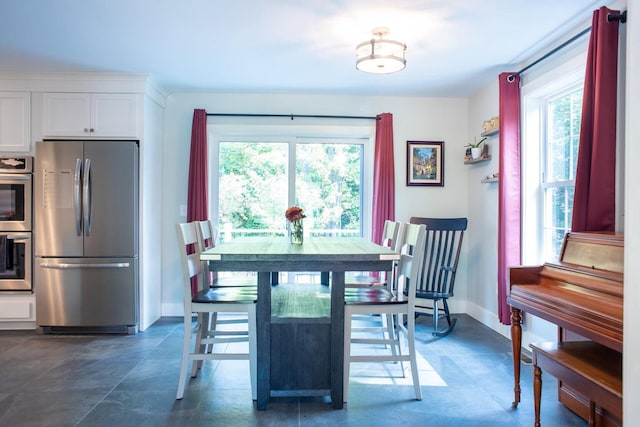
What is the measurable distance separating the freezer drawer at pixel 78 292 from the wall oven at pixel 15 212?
0.68 ft

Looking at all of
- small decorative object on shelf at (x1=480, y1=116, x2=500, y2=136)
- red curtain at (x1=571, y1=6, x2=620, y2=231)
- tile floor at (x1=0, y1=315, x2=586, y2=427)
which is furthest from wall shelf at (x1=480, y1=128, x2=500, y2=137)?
tile floor at (x1=0, y1=315, x2=586, y2=427)

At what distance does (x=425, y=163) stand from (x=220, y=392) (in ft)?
9.99

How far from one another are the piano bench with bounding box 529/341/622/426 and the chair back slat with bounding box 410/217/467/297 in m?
1.62

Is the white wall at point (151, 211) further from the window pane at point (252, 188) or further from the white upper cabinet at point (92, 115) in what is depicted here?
the window pane at point (252, 188)

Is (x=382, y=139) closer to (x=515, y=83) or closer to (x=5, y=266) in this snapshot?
(x=515, y=83)

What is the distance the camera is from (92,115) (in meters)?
3.64

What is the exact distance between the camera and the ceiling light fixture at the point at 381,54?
8.40 ft

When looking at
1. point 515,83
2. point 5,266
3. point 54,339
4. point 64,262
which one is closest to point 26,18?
point 64,262

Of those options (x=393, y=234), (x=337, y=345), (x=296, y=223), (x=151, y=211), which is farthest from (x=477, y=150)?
(x=151, y=211)

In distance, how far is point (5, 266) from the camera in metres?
3.55

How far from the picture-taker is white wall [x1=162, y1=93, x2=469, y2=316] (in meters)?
4.19

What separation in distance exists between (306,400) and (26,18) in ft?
9.81

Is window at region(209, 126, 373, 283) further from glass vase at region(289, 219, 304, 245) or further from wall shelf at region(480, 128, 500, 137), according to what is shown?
glass vase at region(289, 219, 304, 245)

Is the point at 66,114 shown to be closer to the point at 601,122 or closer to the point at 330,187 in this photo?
the point at 330,187
